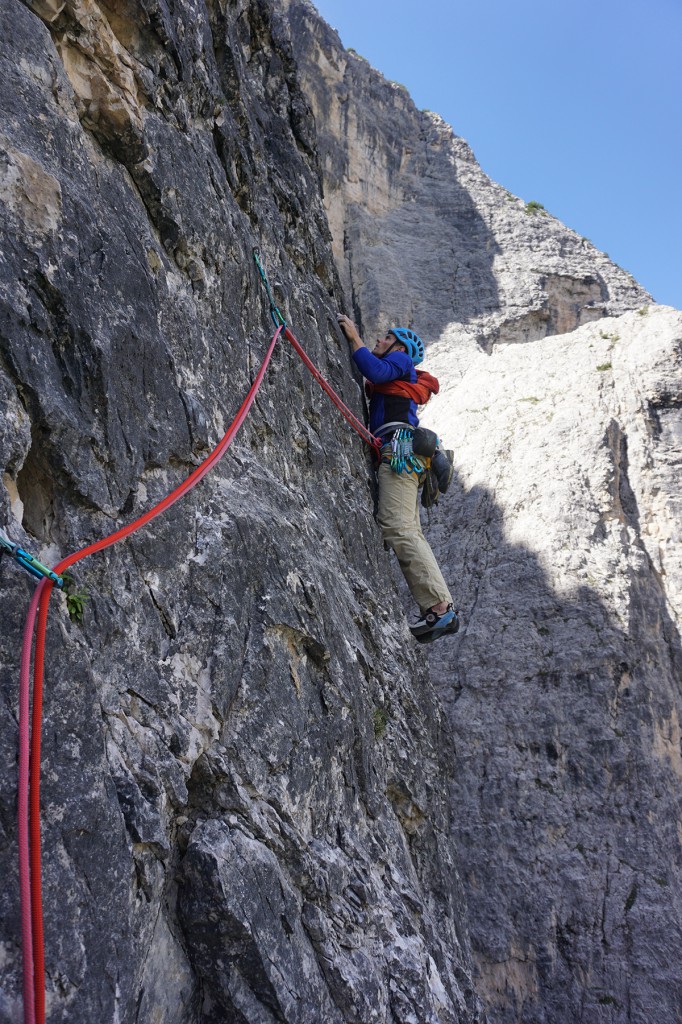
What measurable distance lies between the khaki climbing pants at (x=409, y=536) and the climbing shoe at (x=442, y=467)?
208 mm

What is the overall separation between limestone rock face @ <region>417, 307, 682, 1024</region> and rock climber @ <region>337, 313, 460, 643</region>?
4.54ft

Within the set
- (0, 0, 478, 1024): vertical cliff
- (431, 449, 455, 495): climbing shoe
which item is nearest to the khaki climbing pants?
(431, 449, 455, 495): climbing shoe

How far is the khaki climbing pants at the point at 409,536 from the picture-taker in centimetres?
828

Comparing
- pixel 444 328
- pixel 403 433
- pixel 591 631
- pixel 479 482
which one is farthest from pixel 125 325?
pixel 444 328

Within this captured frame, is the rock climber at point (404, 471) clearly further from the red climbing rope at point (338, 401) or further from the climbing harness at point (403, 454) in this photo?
the red climbing rope at point (338, 401)

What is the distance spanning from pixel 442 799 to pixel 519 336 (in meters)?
11.4

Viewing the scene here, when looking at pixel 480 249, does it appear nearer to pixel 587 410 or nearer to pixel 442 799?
pixel 587 410

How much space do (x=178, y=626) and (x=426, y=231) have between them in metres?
16.2

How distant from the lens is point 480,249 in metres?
18.3

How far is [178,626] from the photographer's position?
15.5 feet

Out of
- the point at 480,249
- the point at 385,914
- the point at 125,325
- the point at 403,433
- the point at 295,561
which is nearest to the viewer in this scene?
the point at 125,325

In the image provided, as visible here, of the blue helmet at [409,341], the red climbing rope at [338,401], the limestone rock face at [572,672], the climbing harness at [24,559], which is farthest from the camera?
the blue helmet at [409,341]

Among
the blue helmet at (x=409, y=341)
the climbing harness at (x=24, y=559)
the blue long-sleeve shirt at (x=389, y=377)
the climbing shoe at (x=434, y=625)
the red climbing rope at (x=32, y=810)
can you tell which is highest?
the blue helmet at (x=409, y=341)

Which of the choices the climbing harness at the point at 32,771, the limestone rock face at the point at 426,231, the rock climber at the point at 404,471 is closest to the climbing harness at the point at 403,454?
the rock climber at the point at 404,471
